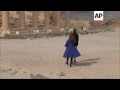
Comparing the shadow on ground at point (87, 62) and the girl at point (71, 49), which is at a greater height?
the girl at point (71, 49)

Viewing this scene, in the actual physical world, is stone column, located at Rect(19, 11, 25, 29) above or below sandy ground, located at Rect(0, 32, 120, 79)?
above

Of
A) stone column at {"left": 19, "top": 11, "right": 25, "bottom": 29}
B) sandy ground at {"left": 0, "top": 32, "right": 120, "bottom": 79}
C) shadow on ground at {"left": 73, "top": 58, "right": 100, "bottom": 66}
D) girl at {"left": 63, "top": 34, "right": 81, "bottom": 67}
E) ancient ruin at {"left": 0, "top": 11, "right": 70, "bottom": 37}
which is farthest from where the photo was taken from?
stone column at {"left": 19, "top": 11, "right": 25, "bottom": 29}

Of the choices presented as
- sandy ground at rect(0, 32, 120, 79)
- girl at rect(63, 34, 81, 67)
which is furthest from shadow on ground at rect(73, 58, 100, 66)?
girl at rect(63, 34, 81, 67)

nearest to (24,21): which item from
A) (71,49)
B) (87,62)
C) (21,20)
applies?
(21,20)

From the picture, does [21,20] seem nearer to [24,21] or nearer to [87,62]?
[24,21]

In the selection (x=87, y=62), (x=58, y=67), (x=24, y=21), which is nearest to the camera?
(x=58, y=67)

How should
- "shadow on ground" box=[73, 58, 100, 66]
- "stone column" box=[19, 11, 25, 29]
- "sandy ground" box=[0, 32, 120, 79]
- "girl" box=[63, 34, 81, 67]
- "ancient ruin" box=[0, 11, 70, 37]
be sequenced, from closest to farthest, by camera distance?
"sandy ground" box=[0, 32, 120, 79]
"girl" box=[63, 34, 81, 67]
"shadow on ground" box=[73, 58, 100, 66]
"ancient ruin" box=[0, 11, 70, 37]
"stone column" box=[19, 11, 25, 29]

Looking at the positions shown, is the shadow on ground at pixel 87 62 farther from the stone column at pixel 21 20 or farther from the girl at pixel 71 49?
the stone column at pixel 21 20

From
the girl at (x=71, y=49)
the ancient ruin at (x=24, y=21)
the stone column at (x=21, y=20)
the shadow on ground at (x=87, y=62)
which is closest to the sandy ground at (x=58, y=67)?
the shadow on ground at (x=87, y=62)

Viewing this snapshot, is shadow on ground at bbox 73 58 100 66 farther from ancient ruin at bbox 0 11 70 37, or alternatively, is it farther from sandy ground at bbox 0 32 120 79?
ancient ruin at bbox 0 11 70 37

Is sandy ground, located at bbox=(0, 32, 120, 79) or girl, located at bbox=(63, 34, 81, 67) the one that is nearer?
sandy ground, located at bbox=(0, 32, 120, 79)

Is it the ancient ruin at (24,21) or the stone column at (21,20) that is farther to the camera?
the stone column at (21,20)

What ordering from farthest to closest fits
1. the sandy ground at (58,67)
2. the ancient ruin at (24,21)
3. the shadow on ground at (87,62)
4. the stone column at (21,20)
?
1. the stone column at (21,20)
2. the ancient ruin at (24,21)
3. the shadow on ground at (87,62)
4. the sandy ground at (58,67)
